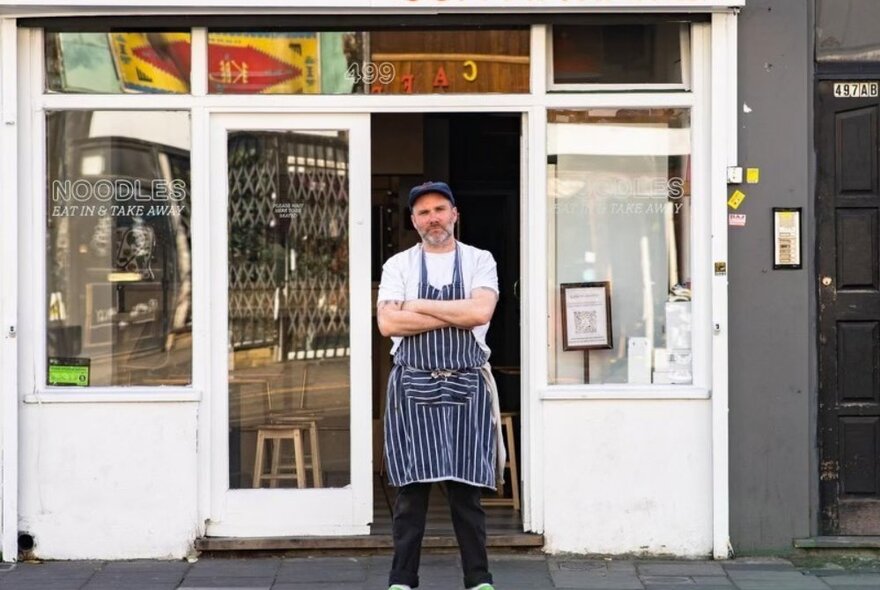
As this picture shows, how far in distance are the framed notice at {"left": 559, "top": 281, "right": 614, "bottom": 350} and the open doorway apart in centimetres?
222

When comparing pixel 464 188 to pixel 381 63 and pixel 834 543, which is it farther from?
pixel 834 543

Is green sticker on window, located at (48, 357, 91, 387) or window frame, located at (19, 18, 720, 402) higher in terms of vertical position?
window frame, located at (19, 18, 720, 402)

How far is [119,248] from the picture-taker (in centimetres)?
755

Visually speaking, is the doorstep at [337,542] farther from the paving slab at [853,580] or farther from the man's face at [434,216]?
the man's face at [434,216]

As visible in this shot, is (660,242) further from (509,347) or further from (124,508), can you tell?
(124,508)

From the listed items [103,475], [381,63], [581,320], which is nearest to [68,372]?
[103,475]

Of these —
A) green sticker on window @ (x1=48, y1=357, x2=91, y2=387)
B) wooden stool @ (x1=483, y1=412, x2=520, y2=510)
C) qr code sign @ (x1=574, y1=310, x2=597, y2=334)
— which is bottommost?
wooden stool @ (x1=483, y1=412, x2=520, y2=510)

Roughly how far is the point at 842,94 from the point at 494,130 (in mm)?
3153

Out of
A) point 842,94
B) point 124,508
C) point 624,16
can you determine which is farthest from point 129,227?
point 842,94

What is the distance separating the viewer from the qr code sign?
7.63 meters

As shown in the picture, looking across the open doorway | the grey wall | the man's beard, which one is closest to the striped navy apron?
the man's beard

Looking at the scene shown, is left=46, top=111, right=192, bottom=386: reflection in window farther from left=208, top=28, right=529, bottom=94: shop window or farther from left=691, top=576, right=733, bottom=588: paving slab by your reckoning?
left=691, top=576, right=733, bottom=588: paving slab

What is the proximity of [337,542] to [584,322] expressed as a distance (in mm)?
1880

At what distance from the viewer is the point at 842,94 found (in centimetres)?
750
